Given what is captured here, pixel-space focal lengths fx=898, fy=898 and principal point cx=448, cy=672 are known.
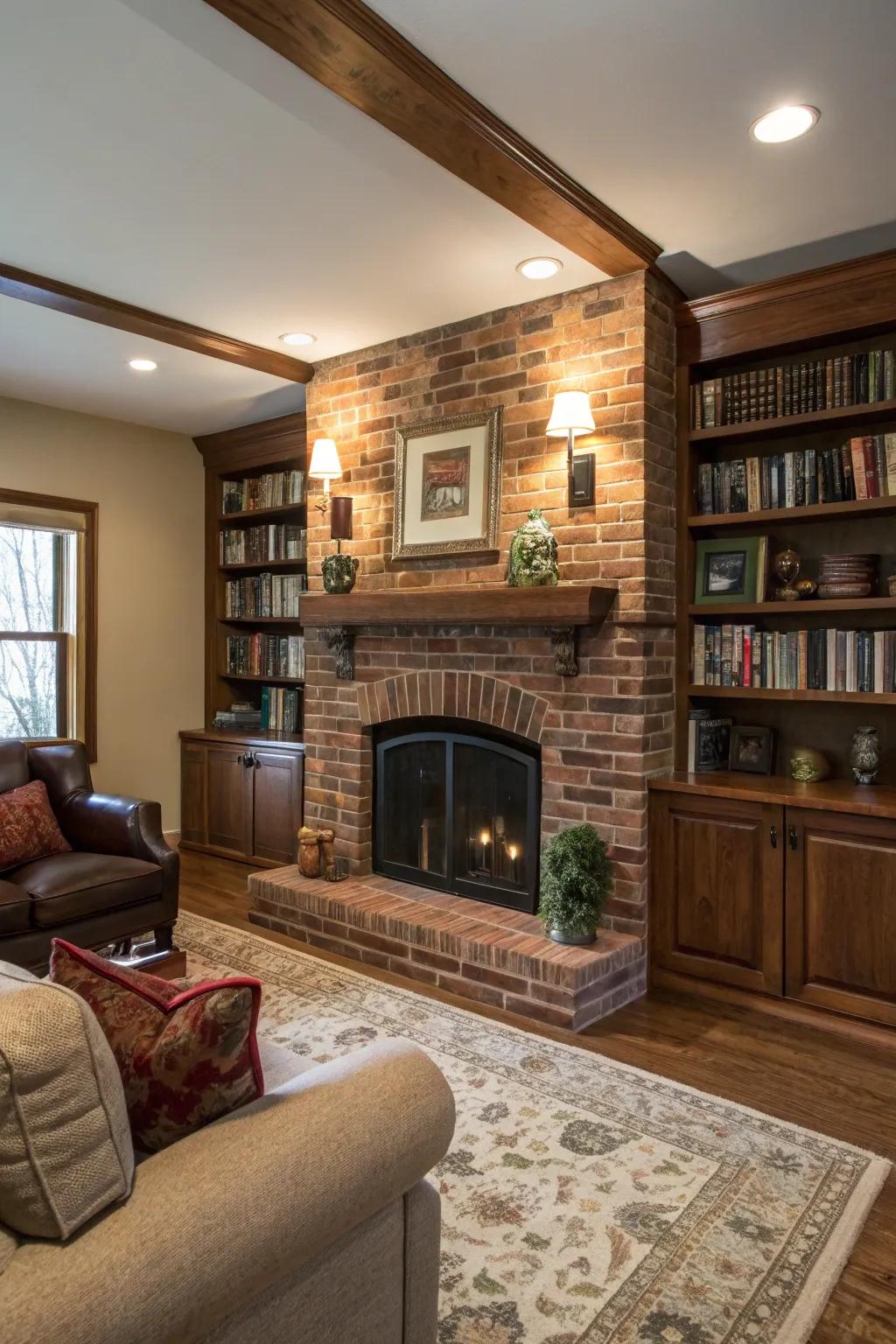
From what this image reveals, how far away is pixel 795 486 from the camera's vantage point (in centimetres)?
322

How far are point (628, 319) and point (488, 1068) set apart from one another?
2543 millimetres

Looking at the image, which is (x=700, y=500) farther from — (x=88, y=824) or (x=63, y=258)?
(x=88, y=824)

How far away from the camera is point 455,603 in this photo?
3.49m

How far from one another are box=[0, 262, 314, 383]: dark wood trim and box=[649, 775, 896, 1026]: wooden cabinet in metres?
2.59

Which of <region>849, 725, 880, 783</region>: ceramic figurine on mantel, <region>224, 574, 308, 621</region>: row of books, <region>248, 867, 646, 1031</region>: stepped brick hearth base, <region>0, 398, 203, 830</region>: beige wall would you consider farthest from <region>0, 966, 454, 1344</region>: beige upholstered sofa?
<region>0, 398, 203, 830</region>: beige wall

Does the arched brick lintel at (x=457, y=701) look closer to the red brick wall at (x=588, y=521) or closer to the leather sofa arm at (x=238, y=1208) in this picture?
the red brick wall at (x=588, y=521)

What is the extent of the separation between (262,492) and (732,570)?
2980 mm

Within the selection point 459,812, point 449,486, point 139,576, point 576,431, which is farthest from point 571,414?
point 139,576

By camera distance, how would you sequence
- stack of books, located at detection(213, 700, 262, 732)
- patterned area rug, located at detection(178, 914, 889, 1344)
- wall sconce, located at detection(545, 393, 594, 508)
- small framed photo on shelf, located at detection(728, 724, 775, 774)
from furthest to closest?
stack of books, located at detection(213, 700, 262, 732) < small framed photo on shelf, located at detection(728, 724, 775, 774) < wall sconce, located at detection(545, 393, 594, 508) < patterned area rug, located at detection(178, 914, 889, 1344)

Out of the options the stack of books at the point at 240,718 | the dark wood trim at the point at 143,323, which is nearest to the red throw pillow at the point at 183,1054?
the dark wood trim at the point at 143,323

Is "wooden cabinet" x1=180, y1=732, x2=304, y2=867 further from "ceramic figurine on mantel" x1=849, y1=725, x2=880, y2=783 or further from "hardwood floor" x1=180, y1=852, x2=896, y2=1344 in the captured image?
"ceramic figurine on mantel" x1=849, y1=725, x2=880, y2=783

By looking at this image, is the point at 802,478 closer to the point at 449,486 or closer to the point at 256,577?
the point at 449,486

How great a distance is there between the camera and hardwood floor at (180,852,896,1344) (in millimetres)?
1975

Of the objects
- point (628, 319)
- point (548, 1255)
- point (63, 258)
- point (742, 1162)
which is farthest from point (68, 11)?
point (742, 1162)
